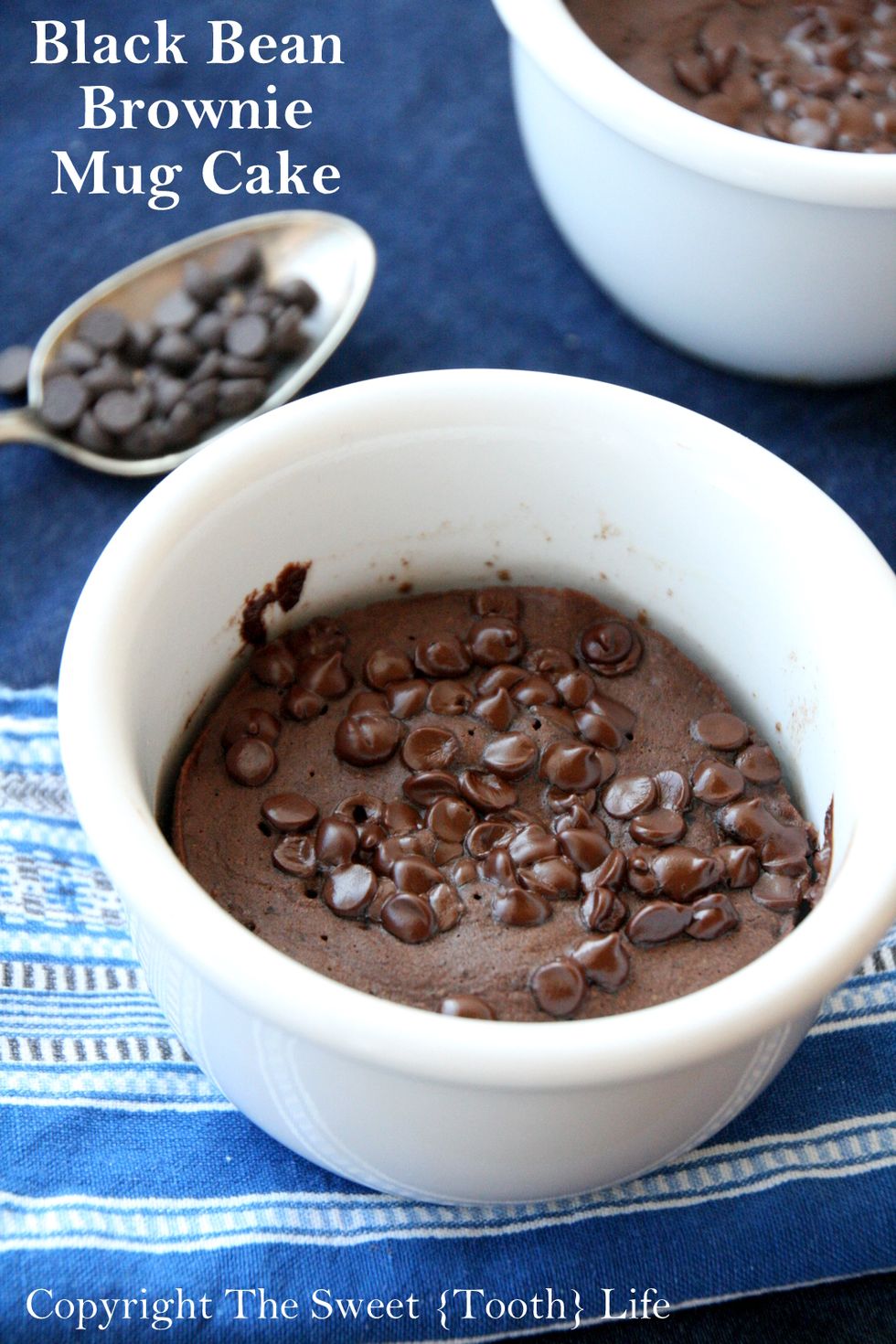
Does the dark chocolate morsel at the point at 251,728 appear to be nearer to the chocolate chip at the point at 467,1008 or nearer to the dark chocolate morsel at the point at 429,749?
the dark chocolate morsel at the point at 429,749

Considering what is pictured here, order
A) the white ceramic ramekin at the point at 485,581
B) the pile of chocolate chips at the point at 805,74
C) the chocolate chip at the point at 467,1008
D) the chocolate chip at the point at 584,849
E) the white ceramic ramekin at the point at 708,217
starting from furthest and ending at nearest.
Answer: the pile of chocolate chips at the point at 805,74
the white ceramic ramekin at the point at 708,217
the chocolate chip at the point at 584,849
the chocolate chip at the point at 467,1008
the white ceramic ramekin at the point at 485,581

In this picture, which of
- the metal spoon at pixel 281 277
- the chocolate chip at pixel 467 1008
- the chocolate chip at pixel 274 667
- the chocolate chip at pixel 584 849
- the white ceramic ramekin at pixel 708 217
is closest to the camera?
the chocolate chip at pixel 467 1008

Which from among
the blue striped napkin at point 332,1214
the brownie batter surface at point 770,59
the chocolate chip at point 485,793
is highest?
the brownie batter surface at point 770,59

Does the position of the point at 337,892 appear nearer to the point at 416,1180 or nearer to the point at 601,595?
the point at 416,1180

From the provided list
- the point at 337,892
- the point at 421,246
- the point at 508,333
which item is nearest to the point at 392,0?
the point at 421,246

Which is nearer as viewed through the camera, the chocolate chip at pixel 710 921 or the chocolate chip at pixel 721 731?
the chocolate chip at pixel 710 921

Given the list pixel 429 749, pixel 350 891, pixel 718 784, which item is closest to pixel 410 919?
pixel 350 891

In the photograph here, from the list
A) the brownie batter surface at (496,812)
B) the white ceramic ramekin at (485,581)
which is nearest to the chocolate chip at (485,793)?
the brownie batter surface at (496,812)
